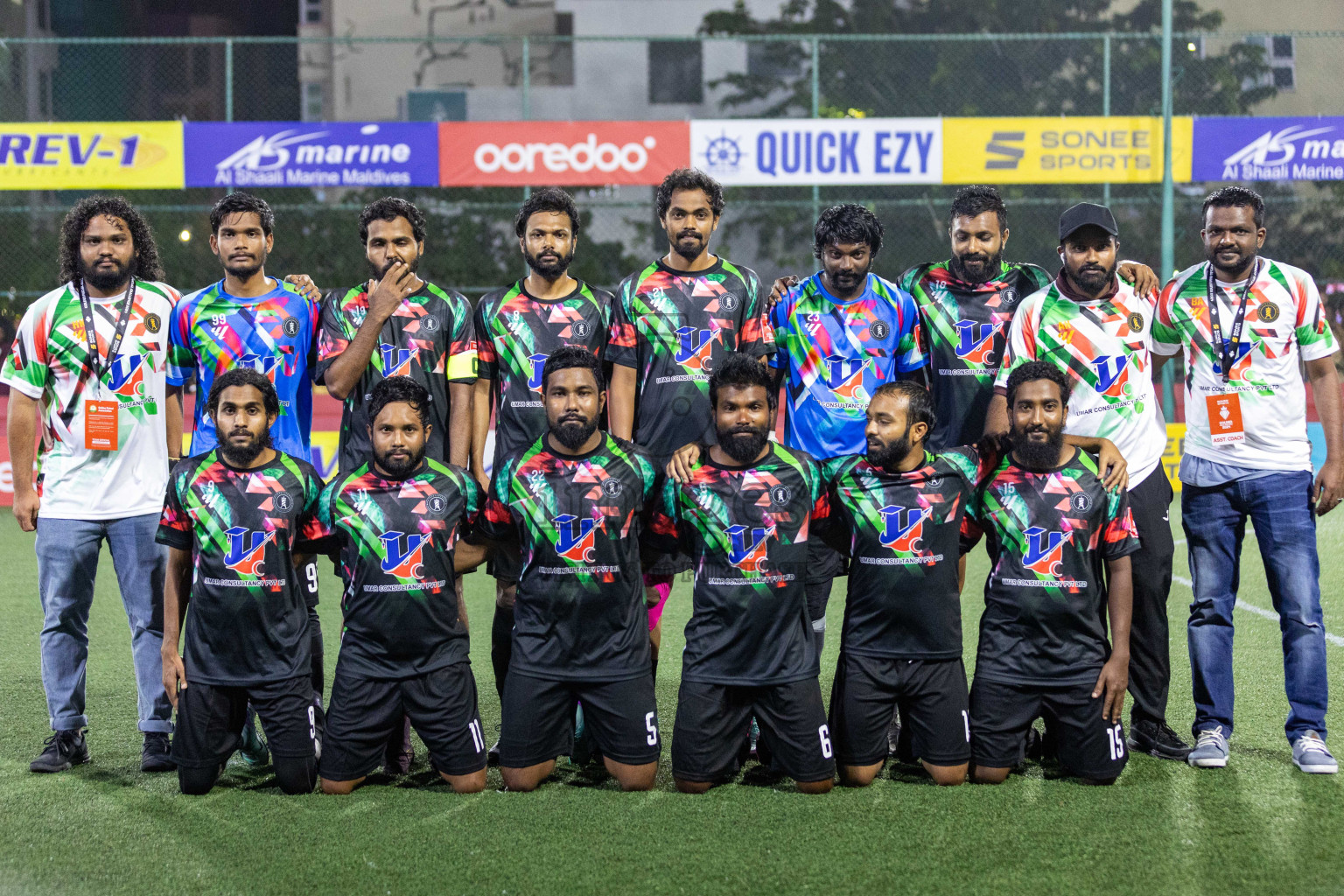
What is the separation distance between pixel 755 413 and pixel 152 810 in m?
2.37

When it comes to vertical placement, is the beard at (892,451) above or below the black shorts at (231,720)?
above

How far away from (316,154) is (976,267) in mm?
10064

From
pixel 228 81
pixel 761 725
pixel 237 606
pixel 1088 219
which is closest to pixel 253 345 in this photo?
pixel 237 606

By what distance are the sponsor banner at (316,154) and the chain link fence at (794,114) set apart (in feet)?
2.61

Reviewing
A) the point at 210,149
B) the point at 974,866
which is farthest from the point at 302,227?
the point at 974,866

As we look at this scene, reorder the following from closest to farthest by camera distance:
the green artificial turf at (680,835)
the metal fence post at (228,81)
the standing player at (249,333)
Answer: the green artificial turf at (680,835) < the standing player at (249,333) < the metal fence post at (228,81)

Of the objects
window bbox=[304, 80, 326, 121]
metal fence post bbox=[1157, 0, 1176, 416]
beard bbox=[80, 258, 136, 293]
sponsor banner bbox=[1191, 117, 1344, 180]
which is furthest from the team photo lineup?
window bbox=[304, 80, 326, 121]

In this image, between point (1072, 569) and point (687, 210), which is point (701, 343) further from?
point (1072, 569)

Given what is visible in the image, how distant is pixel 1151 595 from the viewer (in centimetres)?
457

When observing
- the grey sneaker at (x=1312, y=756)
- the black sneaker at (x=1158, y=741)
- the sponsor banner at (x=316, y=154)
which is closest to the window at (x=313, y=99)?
the sponsor banner at (x=316, y=154)

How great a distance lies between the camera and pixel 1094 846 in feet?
12.1

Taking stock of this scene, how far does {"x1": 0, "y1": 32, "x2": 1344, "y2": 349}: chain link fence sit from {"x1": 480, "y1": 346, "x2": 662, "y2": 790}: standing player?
33.6 ft

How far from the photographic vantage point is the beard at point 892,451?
14.0 feet

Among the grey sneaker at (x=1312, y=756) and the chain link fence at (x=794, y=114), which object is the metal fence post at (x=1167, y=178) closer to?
the chain link fence at (x=794, y=114)
